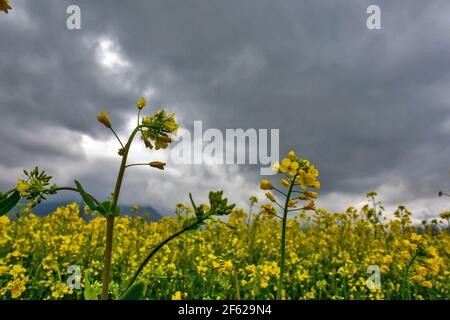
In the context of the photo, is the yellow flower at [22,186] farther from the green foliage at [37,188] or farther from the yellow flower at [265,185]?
the yellow flower at [265,185]

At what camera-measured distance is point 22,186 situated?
1028 millimetres

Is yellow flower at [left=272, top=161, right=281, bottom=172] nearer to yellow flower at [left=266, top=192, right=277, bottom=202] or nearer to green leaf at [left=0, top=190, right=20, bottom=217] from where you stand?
yellow flower at [left=266, top=192, right=277, bottom=202]

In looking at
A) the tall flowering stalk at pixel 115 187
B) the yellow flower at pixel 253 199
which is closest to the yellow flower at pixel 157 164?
the tall flowering stalk at pixel 115 187

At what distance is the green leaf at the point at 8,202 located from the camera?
98cm

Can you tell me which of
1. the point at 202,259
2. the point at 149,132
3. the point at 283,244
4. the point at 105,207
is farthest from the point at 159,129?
the point at 202,259

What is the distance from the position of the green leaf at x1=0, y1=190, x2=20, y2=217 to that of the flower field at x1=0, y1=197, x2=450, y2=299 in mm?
1925

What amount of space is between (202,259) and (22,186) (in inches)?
144

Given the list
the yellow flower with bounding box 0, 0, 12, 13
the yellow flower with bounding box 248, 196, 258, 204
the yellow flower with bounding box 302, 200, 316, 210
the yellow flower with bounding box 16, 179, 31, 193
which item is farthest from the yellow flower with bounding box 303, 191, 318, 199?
the yellow flower with bounding box 248, 196, 258, 204

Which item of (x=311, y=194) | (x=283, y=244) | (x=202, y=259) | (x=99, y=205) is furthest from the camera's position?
(x=202, y=259)

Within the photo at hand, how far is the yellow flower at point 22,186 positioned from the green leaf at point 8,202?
0.03 meters

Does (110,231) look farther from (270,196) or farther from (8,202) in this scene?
(270,196)

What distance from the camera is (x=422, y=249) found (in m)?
2.48

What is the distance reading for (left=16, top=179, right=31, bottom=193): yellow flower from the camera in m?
1.02
